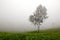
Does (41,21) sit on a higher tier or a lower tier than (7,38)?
higher

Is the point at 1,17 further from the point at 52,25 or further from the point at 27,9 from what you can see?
the point at 52,25

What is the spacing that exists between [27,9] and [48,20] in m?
0.28

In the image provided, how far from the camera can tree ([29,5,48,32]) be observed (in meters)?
1.42

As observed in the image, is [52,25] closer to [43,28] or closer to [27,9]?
[43,28]

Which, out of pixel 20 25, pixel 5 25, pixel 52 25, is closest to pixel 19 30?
pixel 20 25

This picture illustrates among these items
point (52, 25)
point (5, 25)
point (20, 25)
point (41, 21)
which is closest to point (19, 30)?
point (20, 25)

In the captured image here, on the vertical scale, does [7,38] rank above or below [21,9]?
below

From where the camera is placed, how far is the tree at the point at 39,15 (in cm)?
142

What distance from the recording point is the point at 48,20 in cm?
145

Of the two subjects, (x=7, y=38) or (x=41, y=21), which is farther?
(x=41, y=21)

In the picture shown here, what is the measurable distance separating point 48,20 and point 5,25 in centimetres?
51

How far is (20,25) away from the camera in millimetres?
1476

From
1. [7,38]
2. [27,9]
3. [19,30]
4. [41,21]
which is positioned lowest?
[7,38]

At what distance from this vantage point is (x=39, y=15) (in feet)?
4.66
